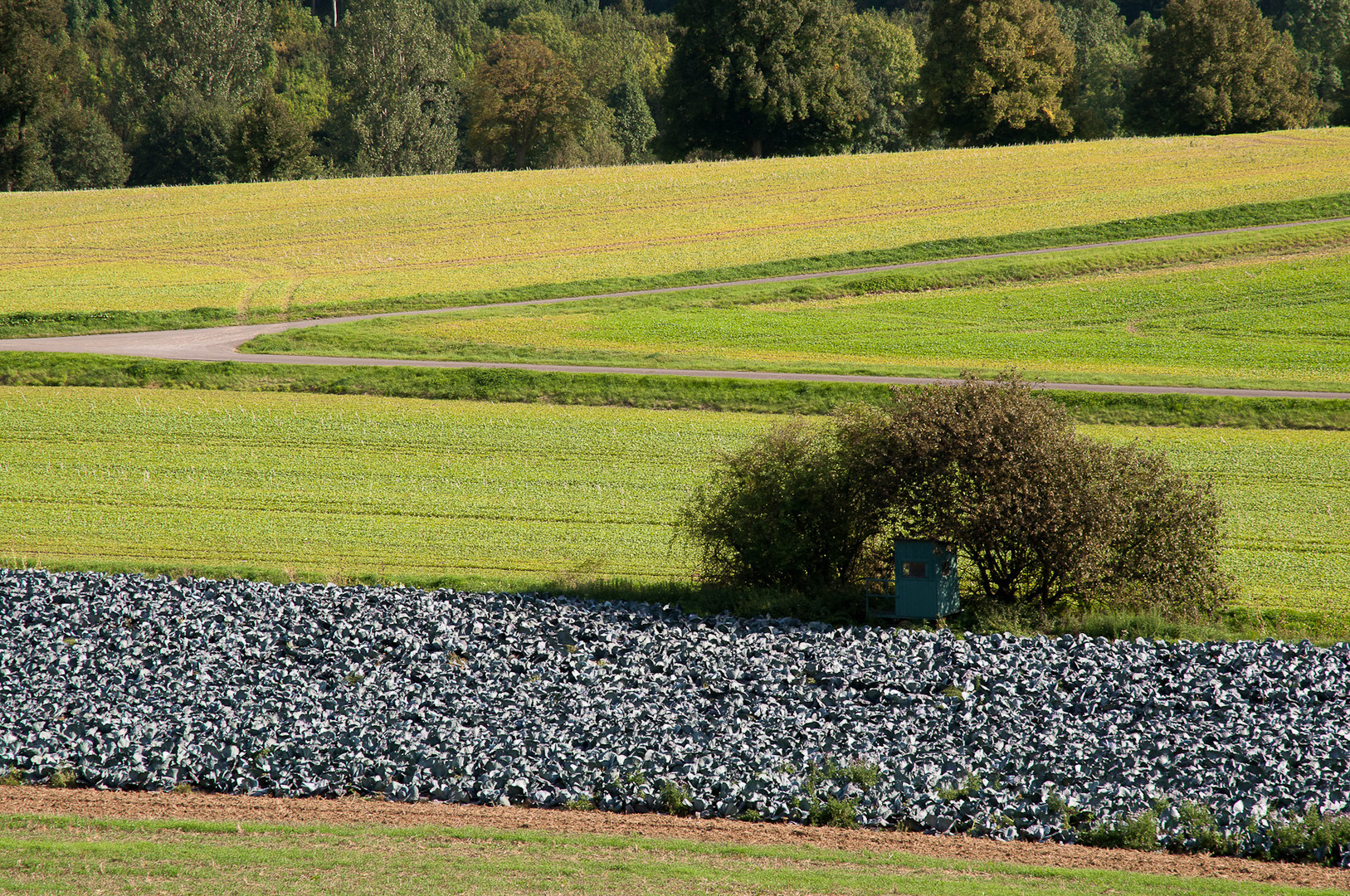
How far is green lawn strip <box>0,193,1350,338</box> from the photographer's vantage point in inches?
1751

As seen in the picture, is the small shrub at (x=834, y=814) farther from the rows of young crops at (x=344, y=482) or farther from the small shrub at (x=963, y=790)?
the rows of young crops at (x=344, y=482)

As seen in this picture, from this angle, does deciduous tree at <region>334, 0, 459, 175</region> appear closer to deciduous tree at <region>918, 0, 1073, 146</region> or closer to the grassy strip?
deciduous tree at <region>918, 0, 1073, 146</region>

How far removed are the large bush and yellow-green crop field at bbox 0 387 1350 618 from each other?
2.23 m

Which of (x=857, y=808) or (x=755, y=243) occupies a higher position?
(x=755, y=243)

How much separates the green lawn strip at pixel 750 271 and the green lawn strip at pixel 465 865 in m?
36.7

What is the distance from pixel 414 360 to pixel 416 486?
43.4ft

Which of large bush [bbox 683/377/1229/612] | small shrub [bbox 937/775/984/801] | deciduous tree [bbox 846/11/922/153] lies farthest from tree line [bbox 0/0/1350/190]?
small shrub [bbox 937/775/984/801]

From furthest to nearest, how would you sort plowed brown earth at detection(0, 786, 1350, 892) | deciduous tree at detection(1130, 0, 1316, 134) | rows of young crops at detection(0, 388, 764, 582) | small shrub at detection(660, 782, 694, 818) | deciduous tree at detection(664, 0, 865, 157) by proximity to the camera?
deciduous tree at detection(664, 0, 865, 157)
deciduous tree at detection(1130, 0, 1316, 134)
rows of young crops at detection(0, 388, 764, 582)
small shrub at detection(660, 782, 694, 818)
plowed brown earth at detection(0, 786, 1350, 892)

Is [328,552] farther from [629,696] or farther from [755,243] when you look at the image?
[755,243]

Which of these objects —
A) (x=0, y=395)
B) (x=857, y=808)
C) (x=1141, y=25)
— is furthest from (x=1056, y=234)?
(x=1141, y=25)

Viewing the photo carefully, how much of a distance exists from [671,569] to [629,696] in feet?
21.6

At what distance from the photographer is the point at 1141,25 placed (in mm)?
122188

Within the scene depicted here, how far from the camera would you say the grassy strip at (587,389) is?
3231 cm

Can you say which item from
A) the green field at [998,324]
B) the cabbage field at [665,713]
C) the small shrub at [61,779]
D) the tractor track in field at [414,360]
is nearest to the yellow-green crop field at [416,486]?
the cabbage field at [665,713]
